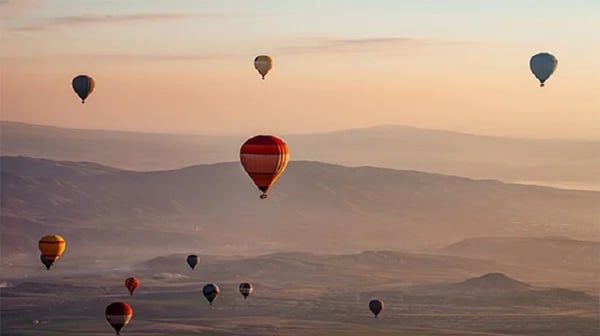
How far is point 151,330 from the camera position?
188875mm

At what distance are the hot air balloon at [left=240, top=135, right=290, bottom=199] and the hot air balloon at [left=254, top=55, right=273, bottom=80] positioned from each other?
2578cm

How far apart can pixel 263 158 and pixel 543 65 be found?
84.8 feet

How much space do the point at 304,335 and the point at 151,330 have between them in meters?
19.6

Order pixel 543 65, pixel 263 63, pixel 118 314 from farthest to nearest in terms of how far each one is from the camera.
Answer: pixel 263 63 < pixel 118 314 < pixel 543 65

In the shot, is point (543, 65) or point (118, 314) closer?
point (543, 65)

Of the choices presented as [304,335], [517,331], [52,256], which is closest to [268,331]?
[304,335]

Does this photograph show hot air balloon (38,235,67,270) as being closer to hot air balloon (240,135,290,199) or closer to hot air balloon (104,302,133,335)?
hot air balloon (104,302,133,335)

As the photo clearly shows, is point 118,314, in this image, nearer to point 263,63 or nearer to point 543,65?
point 263,63

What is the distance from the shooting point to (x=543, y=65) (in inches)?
4013

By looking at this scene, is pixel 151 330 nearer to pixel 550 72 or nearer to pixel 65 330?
pixel 65 330

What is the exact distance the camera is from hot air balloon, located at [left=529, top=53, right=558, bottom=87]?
10075 centimetres

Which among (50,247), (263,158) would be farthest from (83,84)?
(263,158)

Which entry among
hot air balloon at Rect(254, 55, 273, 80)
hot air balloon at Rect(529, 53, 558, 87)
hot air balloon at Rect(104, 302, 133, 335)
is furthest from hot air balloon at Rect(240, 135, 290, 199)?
hot air balloon at Rect(104, 302, 133, 335)

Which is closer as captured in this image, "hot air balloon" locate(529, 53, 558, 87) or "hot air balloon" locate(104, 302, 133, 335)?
"hot air balloon" locate(529, 53, 558, 87)
